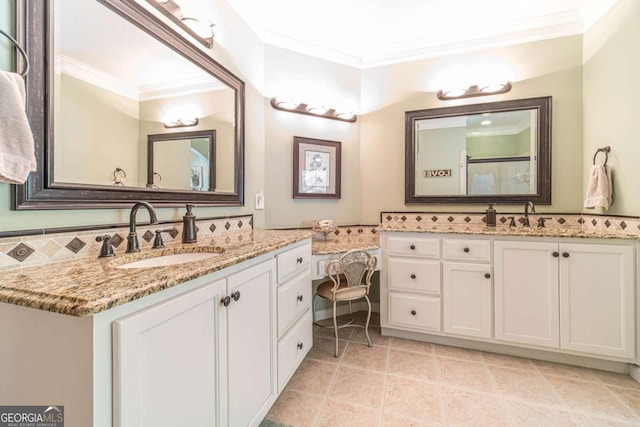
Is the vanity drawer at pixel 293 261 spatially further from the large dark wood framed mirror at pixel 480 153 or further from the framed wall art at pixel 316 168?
the large dark wood framed mirror at pixel 480 153

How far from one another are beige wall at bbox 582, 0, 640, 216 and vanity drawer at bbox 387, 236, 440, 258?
1.28 m

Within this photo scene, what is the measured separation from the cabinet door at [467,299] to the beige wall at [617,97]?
1.06 meters

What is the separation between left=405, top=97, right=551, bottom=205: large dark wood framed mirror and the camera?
238 cm

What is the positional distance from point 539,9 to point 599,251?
1976 mm

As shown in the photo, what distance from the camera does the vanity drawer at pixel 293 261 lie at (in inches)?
60.8

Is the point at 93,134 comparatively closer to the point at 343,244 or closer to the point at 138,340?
the point at 138,340

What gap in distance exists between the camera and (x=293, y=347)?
167 cm

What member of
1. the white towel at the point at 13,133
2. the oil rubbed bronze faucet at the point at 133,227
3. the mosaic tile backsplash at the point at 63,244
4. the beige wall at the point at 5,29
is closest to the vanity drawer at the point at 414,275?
the mosaic tile backsplash at the point at 63,244

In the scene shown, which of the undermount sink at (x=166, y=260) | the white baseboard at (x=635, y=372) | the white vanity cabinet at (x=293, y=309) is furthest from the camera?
the white baseboard at (x=635, y=372)

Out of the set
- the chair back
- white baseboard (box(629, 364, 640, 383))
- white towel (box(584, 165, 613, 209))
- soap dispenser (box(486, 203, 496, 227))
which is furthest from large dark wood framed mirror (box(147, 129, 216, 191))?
white baseboard (box(629, 364, 640, 383))

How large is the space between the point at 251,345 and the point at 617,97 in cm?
293

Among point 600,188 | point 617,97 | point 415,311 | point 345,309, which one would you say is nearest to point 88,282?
point 415,311

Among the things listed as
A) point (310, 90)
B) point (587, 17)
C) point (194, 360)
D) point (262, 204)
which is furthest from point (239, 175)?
point (587, 17)

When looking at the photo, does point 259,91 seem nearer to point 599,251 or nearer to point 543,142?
point 543,142
